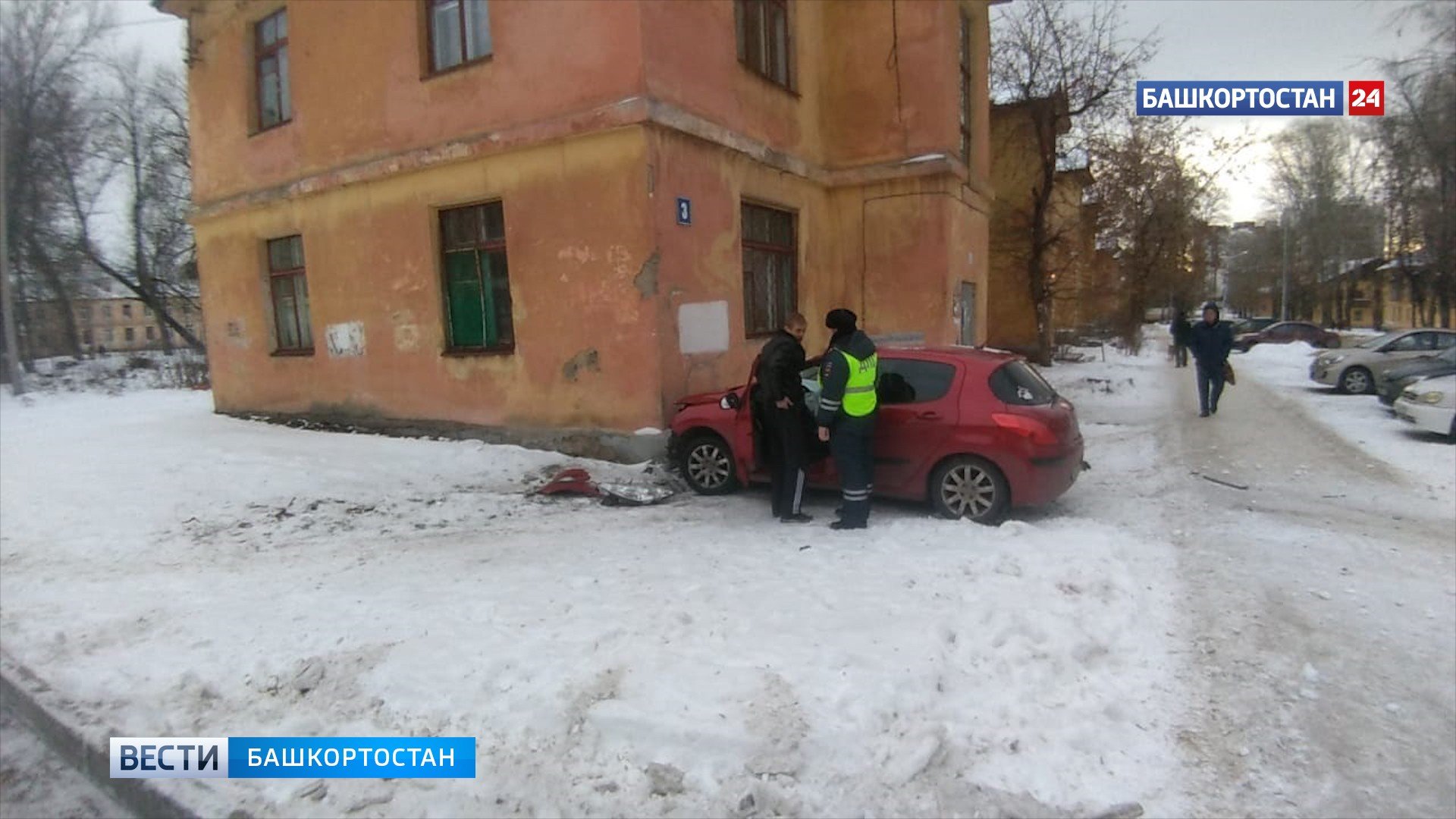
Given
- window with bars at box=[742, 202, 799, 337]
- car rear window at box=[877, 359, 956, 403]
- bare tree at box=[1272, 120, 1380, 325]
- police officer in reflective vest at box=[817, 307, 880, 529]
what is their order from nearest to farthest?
1. police officer in reflective vest at box=[817, 307, 880, 529]
2. car rear window at box=[877, 359, 956, 403]
3. window with bars at box=[742, 202, 799, 337]
4. bare tree at box=[1272, 120, 1380, 325]

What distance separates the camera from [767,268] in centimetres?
1091

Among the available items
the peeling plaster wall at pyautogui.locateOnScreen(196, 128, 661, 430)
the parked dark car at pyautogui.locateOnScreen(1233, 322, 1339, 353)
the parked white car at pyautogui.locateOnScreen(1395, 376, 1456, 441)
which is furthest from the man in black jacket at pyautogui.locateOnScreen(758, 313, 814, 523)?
the parked dark car at pyautogui.locateOnScreen(1233, 322, 1339, 353)

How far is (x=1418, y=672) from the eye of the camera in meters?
4.22

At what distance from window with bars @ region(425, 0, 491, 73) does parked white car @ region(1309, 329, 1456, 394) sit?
17.3 metres

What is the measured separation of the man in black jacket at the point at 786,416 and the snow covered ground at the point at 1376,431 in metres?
6.19

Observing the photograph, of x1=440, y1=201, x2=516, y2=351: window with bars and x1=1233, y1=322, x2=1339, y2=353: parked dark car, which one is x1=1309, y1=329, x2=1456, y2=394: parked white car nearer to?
x1=440, y1=201, x2=516, y2=351: window with bars

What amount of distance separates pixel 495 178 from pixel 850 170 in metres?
5.58

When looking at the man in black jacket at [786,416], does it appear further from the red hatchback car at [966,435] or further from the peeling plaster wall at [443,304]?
the peeling plaster wall at [443,304]

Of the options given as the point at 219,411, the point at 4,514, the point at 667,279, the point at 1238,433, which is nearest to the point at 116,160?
the point at 219,411

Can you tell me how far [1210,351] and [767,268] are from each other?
7250 millimetres

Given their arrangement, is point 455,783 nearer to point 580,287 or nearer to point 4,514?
point 580,287

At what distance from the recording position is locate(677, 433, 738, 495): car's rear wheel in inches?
302

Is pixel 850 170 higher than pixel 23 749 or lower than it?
higher

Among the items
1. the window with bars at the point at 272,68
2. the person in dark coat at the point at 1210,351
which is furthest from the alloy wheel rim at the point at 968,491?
the window with bars at the point at 272,68
